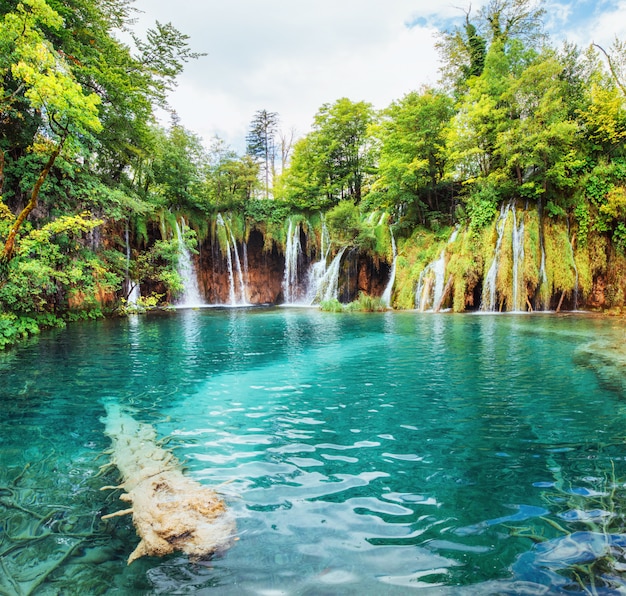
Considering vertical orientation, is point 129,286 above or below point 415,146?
below

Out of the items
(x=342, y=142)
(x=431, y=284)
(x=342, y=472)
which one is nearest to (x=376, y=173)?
(x=342, y=142)

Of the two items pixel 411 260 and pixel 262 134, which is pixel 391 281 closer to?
pixel 411 260

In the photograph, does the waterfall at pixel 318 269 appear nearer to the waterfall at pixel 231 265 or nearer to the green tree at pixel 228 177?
the waterfall at pixel 231 265

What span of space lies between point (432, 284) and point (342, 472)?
650 inches

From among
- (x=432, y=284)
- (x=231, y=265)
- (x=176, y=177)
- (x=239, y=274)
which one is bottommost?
(x=432, y=284)

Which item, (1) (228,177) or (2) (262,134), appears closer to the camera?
(1) (228,177)

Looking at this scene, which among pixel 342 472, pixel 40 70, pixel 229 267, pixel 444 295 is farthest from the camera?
pixel 229 267

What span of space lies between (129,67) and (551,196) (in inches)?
813

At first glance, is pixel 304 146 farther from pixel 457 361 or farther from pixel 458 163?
pixel 457 361

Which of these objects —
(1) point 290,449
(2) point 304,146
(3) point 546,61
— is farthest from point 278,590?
(2) point 304,146

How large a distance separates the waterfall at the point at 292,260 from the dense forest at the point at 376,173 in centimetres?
35

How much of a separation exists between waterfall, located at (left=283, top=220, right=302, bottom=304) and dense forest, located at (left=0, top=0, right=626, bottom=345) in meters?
0.35

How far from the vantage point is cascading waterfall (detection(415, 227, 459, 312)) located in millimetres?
17938

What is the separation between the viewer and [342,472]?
10.1ft
